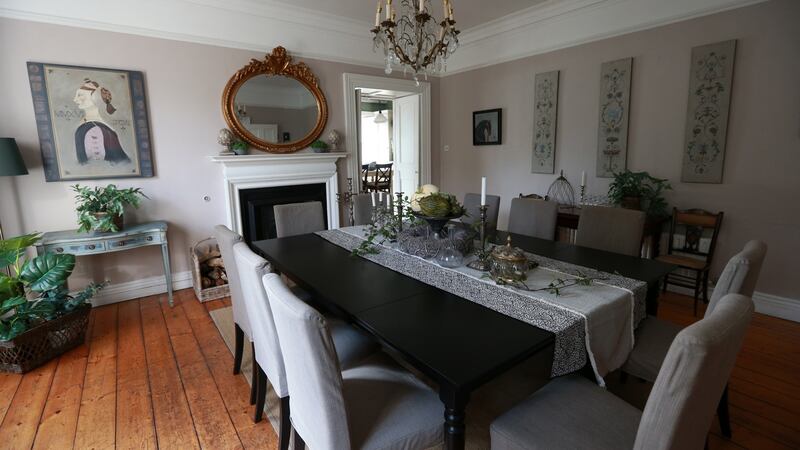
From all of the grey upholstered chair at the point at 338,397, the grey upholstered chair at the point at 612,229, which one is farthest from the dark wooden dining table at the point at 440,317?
the grey upholstered chair at the point at 612,229

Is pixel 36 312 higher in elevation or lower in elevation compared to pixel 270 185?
lower

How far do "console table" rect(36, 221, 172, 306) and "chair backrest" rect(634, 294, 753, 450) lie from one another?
3.51 metres

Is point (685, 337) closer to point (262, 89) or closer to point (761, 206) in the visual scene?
point (761, 206)

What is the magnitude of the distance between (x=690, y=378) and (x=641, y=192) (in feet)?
9.65

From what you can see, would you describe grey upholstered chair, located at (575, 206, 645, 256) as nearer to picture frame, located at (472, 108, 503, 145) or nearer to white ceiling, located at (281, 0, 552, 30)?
picture frame, located at (472, 108, 503, 145)

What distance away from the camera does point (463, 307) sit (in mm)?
1502

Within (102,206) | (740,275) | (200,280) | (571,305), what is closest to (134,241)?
(102,206)

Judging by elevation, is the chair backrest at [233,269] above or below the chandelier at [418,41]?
below

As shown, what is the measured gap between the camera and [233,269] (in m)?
1.93

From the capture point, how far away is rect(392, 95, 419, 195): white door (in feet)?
17.8

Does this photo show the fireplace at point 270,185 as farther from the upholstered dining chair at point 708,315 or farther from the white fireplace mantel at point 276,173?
the upholstered dining chair at point 708,315

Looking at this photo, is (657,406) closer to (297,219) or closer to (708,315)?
(708,315)

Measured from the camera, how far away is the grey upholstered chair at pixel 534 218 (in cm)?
271

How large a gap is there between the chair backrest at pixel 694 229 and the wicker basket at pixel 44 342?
181 inches
